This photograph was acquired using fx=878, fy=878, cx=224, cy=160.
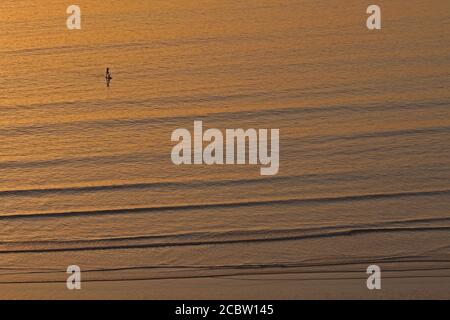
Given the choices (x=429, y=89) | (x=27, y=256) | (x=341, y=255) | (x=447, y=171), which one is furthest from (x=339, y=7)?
(x=27, y=256)

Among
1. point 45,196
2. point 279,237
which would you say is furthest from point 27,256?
point 279,237

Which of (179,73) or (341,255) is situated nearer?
(341,255)

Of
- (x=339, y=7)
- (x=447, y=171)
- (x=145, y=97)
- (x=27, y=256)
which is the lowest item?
(x=27, y=256)

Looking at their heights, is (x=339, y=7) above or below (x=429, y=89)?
above

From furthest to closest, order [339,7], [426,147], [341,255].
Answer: [339,7], [426,147], [341,255]

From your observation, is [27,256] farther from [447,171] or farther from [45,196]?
[447,171]

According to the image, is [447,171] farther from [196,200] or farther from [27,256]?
[27,256]

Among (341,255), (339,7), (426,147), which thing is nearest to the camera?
(341,255)
